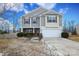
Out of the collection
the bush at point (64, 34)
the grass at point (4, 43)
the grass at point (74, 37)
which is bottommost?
the grass at point (4, 43)

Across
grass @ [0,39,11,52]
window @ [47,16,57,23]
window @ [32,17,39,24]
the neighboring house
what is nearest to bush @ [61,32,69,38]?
the neighboring house

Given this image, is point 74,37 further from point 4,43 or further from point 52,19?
point 4,43

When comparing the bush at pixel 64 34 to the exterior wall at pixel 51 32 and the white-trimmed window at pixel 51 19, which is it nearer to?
the exterior wall at pixel 51 32

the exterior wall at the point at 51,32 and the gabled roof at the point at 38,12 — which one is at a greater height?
the gabled roof at the point at 38,12

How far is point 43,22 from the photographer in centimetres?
573

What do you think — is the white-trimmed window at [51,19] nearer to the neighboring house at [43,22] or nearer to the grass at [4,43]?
the neighboring house at [43,22]

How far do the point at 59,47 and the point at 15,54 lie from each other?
569mm

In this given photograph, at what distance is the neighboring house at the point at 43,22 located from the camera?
5723 millimetres

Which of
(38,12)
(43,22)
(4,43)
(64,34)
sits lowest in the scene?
(4,43)

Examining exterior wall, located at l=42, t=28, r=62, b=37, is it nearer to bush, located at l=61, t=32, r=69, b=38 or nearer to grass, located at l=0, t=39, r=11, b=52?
bush, located at l=61, t=32, r=69, b=38

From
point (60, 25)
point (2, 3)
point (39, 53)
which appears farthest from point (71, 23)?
point (2, 3)

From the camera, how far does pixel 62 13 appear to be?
5715 mm

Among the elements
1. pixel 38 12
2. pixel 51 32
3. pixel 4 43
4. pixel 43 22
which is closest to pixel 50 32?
pixel 51 32

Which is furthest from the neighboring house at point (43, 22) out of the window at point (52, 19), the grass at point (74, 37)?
the grass at point (74, 37)
